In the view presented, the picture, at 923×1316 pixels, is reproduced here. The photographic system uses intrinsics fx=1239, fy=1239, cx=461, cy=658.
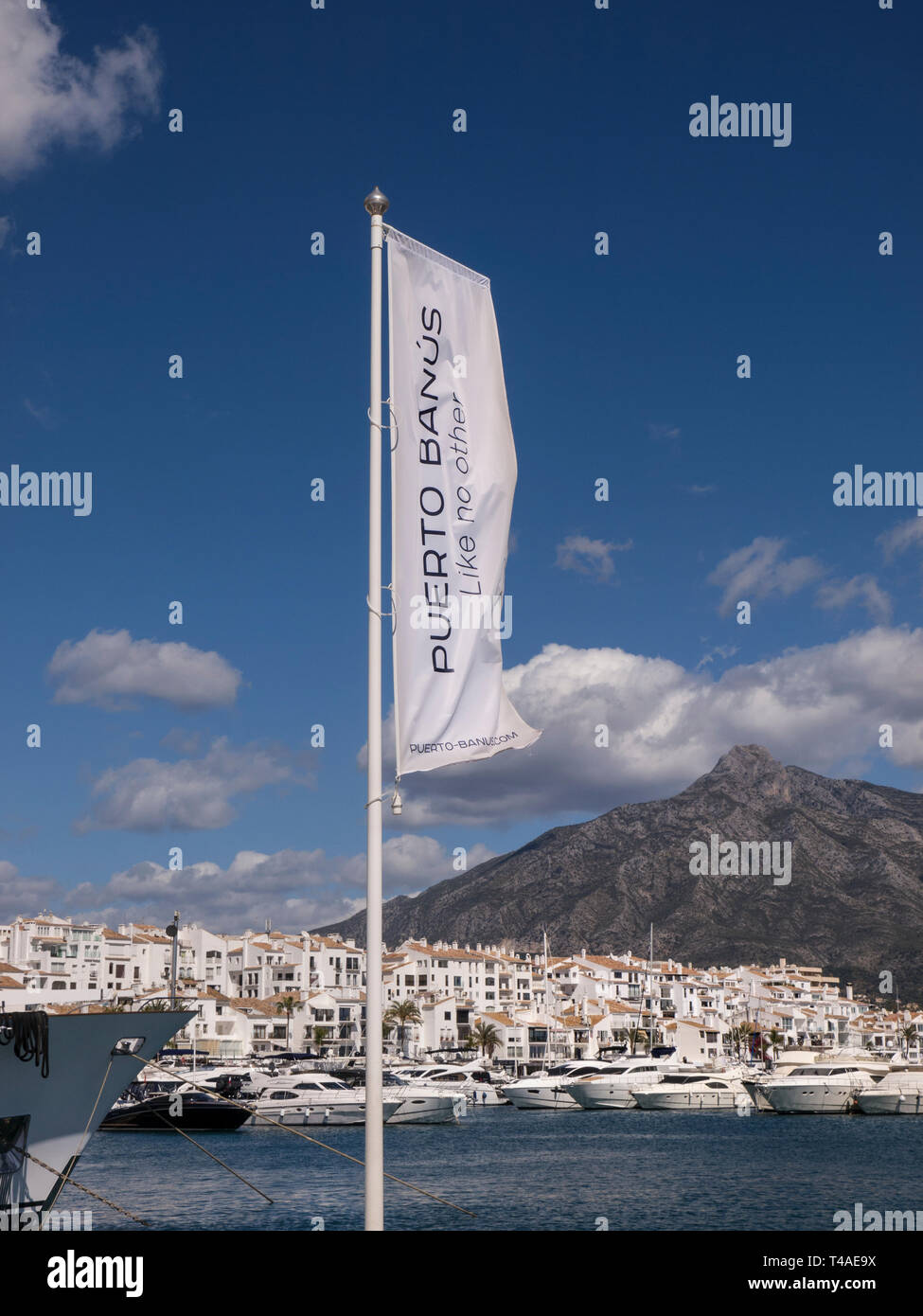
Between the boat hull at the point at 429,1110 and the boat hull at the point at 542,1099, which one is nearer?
the boat hull at the point at 429,1110

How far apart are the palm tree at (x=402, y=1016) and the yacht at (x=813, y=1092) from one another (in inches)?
1947

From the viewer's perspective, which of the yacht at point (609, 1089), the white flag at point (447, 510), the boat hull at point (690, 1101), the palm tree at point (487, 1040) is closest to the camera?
the white flag at point (447, 510)

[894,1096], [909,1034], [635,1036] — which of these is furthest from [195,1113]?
[909,1034]

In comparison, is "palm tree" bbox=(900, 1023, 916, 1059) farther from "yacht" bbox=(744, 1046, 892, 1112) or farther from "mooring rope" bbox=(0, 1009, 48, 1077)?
"mooring rope" bbox=(0, 1009, 48, 1077)

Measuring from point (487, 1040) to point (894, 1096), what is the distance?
53.3 m

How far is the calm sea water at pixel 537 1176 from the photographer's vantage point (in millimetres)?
32219

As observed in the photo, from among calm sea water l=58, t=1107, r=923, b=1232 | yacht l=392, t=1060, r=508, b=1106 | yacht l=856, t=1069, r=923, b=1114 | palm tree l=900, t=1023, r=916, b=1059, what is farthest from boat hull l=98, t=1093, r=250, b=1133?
palm tree l=900, t=1023, r=916, b=1059

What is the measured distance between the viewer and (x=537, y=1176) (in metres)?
42.3

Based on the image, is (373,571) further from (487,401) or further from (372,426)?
(487,401)

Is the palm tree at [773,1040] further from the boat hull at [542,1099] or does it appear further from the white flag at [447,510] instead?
the white flag at [447,510]

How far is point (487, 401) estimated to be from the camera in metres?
11.6

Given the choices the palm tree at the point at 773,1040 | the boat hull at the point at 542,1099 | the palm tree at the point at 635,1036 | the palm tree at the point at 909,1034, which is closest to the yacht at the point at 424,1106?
the boat hull at the point at 542,1099

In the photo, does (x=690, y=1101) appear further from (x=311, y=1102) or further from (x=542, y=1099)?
(x=311, y=1102)
